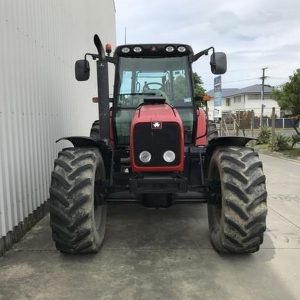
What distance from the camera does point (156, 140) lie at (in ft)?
16.2

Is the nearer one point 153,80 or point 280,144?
point 153,80

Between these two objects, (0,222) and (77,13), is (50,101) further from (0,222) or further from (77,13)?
(77,13)

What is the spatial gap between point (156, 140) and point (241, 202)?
1148 millimetres

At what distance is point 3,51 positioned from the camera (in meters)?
5.12

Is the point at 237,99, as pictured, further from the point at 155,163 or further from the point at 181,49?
the point at 155,163

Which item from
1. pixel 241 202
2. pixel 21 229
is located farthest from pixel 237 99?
pixel 241 202

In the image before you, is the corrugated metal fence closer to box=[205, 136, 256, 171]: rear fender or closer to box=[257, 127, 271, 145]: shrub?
box=[205, 136, 256, 171]: rear fender

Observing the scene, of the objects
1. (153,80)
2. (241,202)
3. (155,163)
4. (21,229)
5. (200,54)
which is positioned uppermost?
(200,54)

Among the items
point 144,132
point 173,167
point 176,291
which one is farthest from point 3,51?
point 176,291

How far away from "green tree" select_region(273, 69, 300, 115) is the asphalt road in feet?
35.8

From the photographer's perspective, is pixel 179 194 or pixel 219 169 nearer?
pixel 219 169

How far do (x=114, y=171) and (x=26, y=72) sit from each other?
6.04 feet

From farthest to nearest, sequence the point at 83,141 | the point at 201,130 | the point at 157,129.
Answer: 1. the point at 201,130
2. the point at 83,141
3. the point at 157,129

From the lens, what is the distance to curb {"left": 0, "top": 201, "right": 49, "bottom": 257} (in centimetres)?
504
